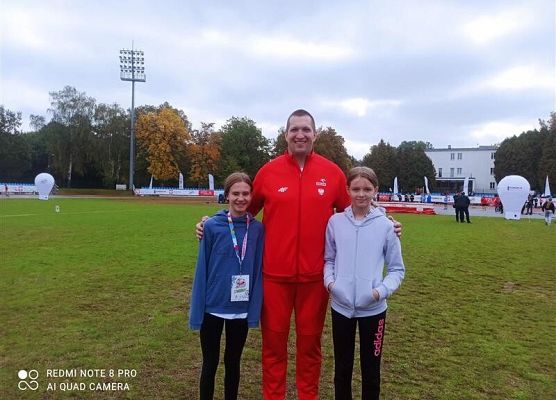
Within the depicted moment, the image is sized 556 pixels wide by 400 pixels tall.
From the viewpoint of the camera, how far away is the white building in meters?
87.0

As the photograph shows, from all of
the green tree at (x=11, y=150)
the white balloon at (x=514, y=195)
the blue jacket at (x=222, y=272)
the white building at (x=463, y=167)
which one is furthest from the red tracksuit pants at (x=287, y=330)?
the white building at (x=463, y=167)

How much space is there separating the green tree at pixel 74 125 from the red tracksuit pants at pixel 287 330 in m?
59.5

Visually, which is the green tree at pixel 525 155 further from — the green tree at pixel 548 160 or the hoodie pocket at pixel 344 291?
the hoodie pocket at pixel 344 291

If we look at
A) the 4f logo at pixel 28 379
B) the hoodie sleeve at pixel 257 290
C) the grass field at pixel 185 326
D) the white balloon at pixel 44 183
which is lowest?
the 4f logo at pixel 28 379

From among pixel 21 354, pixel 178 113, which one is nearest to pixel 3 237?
pixel 21 354

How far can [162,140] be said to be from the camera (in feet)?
185

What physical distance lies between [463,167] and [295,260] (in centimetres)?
9477

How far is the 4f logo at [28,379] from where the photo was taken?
385cm

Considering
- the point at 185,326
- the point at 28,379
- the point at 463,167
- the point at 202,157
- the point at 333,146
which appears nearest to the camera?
the point at 28,379

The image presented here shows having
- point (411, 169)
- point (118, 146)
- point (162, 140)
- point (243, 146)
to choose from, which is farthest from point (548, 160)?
point (118, 146)

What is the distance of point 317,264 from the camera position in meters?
3.34

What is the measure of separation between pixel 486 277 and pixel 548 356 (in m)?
4.45

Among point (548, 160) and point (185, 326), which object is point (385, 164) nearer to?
point (548, 160)

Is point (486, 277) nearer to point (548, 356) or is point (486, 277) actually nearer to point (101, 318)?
point (548, 356)
